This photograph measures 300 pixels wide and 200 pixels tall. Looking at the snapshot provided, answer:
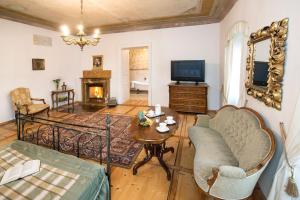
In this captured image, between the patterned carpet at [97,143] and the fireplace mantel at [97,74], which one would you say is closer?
the patterned carpet at [97,143]

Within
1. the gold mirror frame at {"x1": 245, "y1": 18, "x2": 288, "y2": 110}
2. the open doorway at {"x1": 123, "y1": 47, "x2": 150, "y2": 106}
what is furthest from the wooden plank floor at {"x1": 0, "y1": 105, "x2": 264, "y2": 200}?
the open doorway at {"x1": 123, "y1": 47, "x2": 150, "y2": 106}

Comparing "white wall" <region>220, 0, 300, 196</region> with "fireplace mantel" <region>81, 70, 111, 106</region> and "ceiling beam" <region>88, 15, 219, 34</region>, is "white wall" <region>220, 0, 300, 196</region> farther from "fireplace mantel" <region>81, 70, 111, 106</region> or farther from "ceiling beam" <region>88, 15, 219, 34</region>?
"fireplace mantel" <region>81, 70, 111, 106</region>

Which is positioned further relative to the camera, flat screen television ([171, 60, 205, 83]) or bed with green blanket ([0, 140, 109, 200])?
flat screen television ([171, 60, 205, 83])

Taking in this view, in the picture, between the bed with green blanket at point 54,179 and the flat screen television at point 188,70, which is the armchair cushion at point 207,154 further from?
the flat screen television at point 188,70

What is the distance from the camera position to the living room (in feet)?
5.81

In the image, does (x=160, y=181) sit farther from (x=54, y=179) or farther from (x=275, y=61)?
(x=275, y=61)

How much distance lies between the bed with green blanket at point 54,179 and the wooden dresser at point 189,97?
3932mm

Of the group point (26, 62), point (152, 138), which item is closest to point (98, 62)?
point (26, 62)

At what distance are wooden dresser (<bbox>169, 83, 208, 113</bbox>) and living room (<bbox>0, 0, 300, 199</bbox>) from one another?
0.18 meters

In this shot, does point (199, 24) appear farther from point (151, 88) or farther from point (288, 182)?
→ point (288, 182)

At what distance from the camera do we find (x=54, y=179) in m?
1.54

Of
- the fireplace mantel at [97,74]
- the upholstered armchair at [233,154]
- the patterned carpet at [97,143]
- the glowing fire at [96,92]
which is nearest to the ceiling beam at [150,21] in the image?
the fireplace mantel at [97,74]

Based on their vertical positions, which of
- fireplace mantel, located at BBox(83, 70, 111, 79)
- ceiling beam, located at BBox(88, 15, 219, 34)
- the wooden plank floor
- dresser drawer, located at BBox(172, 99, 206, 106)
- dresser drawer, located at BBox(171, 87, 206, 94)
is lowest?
the wooden plank floor

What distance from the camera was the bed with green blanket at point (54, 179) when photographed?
1.37 metres
